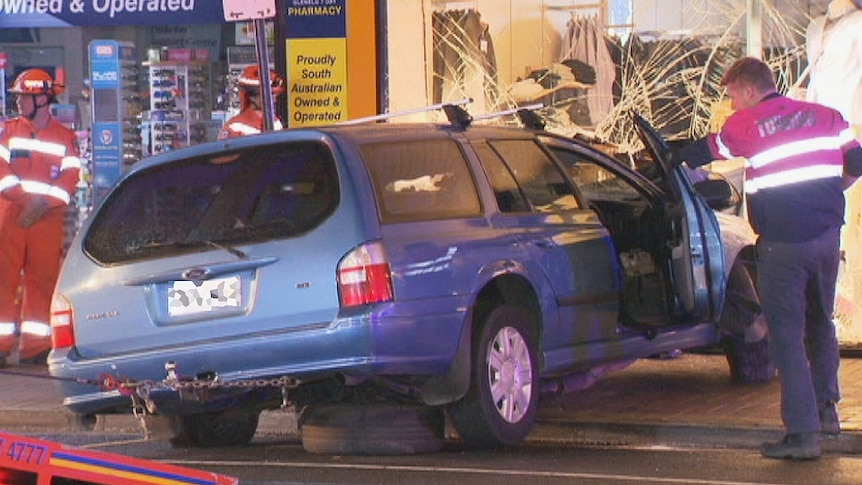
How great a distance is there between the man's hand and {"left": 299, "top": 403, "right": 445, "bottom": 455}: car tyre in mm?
4880

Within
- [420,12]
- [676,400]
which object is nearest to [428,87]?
[420,12]

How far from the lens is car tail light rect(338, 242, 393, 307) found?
28.1 ft

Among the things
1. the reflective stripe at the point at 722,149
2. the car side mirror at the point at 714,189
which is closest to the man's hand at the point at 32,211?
the car side mirror at the point at 714,189

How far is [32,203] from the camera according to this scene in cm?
1352

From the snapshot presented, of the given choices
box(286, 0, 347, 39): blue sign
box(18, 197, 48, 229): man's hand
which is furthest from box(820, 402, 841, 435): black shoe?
box(18, 197, 48, 229): man's hand

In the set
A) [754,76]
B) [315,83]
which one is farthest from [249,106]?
[754,76]

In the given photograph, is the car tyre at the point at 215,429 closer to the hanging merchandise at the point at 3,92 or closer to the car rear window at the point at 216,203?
the car rear window at the point at 216,203

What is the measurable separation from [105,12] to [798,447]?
820 cm

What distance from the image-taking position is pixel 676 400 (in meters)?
10.8

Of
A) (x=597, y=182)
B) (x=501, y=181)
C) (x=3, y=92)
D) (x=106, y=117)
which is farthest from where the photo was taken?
(x=3, y=92)

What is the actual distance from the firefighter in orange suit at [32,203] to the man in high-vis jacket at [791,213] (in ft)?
20.3

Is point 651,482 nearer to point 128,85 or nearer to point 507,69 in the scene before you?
point 507,69

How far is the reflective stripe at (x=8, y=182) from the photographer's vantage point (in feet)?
44.1

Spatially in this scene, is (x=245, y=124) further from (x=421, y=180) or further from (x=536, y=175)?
(x=421, y=180)
